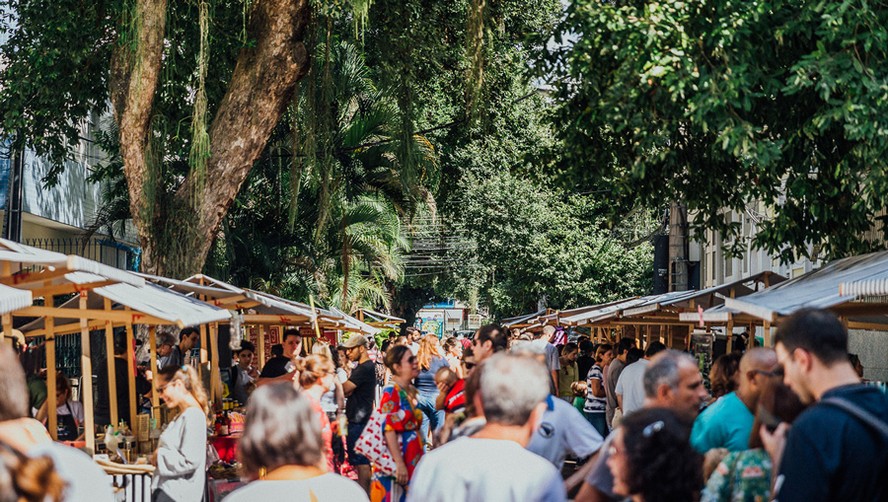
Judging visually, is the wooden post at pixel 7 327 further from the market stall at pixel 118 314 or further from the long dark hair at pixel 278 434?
the long dark hair at pixel 278 434

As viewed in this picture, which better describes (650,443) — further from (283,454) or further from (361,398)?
(361,398)

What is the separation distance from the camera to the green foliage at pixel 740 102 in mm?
10359

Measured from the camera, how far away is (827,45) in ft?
35.5

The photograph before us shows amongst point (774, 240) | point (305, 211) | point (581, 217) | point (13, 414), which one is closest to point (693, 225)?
point (774, 240)

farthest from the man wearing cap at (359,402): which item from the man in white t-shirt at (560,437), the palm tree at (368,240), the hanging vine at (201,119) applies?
the palm tree at (368,240)

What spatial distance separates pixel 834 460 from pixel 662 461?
566mm

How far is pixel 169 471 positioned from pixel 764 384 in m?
4.13

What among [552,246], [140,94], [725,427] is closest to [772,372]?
[725,427]

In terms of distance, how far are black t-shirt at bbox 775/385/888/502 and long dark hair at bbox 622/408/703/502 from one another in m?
0.33

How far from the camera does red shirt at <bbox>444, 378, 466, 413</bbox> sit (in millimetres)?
7926

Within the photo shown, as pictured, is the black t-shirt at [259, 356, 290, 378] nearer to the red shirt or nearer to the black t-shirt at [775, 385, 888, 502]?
the red shirt

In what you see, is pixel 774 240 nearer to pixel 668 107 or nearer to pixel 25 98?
pixel 668 107

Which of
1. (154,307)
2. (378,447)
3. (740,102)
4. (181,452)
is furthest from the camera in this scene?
(740,102)

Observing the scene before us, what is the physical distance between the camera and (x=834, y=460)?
374 centimetres
